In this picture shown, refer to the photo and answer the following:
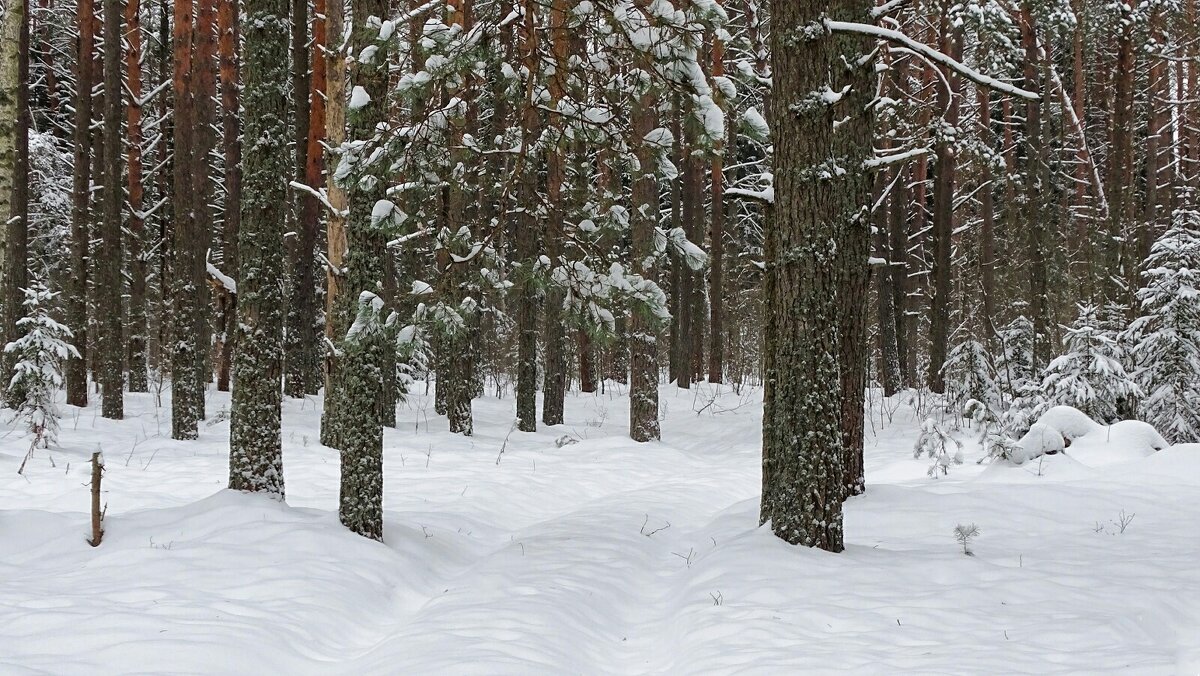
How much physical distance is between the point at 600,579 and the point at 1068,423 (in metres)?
7.02

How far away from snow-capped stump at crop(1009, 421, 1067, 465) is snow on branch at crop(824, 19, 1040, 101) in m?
5.21

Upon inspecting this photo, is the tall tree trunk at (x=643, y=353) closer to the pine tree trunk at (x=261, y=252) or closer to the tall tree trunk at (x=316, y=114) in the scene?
the tall tree trunk at (x=316, y=114)

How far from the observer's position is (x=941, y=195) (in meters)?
17.9

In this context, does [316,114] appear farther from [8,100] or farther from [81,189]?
[8,100]

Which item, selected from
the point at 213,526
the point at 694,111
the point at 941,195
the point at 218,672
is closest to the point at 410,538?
the point at 213,526

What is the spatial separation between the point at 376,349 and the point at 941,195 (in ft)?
49.1

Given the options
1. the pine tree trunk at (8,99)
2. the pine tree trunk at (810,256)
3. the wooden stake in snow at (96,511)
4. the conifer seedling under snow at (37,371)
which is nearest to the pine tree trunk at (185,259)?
the conifer seedling under snow at (37,371)

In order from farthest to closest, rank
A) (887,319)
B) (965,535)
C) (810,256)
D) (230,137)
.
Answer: (887,319) → (230,137) → (965,535) → (810,256)

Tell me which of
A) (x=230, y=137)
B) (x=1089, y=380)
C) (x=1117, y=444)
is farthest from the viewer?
(x=230, y=137)

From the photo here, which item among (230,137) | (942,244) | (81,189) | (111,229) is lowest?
(111,229)

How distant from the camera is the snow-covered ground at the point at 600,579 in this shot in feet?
13.6

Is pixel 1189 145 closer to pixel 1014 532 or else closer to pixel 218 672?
pixel 1014 532

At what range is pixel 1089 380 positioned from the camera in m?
11.7

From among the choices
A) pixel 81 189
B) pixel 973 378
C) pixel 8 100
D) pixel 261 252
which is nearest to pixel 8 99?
pixel 8 100
